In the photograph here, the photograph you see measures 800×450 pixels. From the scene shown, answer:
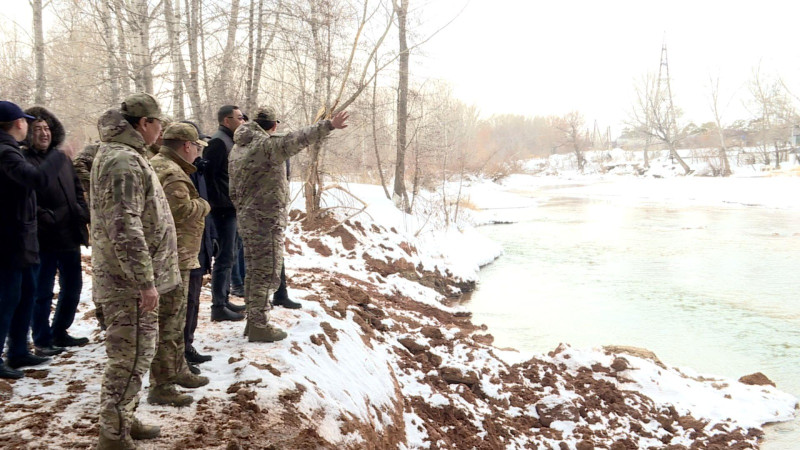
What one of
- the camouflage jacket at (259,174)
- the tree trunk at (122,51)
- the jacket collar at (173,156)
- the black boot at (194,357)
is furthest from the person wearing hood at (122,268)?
the tree trunk at (122,51)

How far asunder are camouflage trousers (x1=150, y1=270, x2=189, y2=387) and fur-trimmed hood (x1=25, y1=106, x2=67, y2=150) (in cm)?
166

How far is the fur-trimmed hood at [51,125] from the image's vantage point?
389cm

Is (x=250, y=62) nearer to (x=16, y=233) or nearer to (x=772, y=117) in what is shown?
(x=16, y=233)

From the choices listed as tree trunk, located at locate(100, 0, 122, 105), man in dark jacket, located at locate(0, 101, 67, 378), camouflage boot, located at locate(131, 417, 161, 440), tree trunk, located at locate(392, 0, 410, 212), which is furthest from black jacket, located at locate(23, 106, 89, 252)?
tree trunk, located at locate(392, 0, 410, 212)

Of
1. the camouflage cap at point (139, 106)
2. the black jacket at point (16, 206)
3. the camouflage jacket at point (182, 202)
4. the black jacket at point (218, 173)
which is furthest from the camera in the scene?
the black jacket at point (218, 173)

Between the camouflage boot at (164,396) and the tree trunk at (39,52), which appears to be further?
the tree trunk at (39,52)

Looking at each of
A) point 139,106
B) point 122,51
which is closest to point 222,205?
point 139,106

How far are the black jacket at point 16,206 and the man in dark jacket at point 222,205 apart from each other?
Answer: 1344mm

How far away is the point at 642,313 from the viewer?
9.73 m

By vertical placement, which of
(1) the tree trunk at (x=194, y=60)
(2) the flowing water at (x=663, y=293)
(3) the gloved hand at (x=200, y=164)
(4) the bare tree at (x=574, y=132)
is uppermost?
(4) the bare tree at (x=574, y=132)

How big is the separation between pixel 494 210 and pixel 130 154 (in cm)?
2348

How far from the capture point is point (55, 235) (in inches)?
158

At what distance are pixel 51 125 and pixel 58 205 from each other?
579 millimetres

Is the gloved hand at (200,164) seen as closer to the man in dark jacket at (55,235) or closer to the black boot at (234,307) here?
the man in dark jacket at (55,235)
